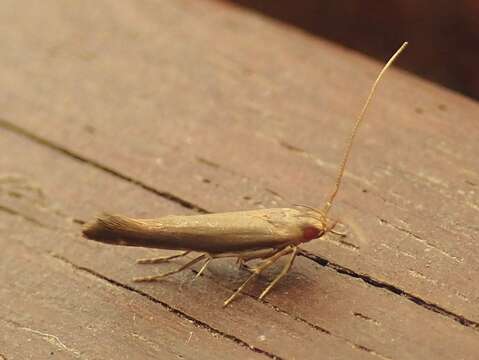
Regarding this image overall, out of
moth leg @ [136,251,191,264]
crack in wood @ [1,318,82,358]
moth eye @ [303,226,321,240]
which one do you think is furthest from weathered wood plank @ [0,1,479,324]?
crack in wood @ [1,318,82,358]

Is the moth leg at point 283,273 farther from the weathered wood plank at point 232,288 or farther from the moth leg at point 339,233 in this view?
the moth leg at point 339,233

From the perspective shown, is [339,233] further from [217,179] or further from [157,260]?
[157,260]

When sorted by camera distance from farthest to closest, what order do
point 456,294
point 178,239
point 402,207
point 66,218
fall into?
point 66,218 → point 402,207 → point 178,239 → point 456,294

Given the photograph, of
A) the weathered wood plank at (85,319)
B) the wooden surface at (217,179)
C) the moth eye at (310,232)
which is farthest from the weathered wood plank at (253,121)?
the weathered wood plank at (85,319)

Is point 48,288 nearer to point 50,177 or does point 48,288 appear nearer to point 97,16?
point 50,177

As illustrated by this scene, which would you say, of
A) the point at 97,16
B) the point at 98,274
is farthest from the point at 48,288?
the point at 97,16

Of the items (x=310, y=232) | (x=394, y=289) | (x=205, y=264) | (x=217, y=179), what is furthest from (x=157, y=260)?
(x=394, y=289)

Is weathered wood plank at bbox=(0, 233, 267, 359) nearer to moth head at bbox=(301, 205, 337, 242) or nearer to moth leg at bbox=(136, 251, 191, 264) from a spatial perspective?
moth leg at bbox=(136, 251, 191, 264)
